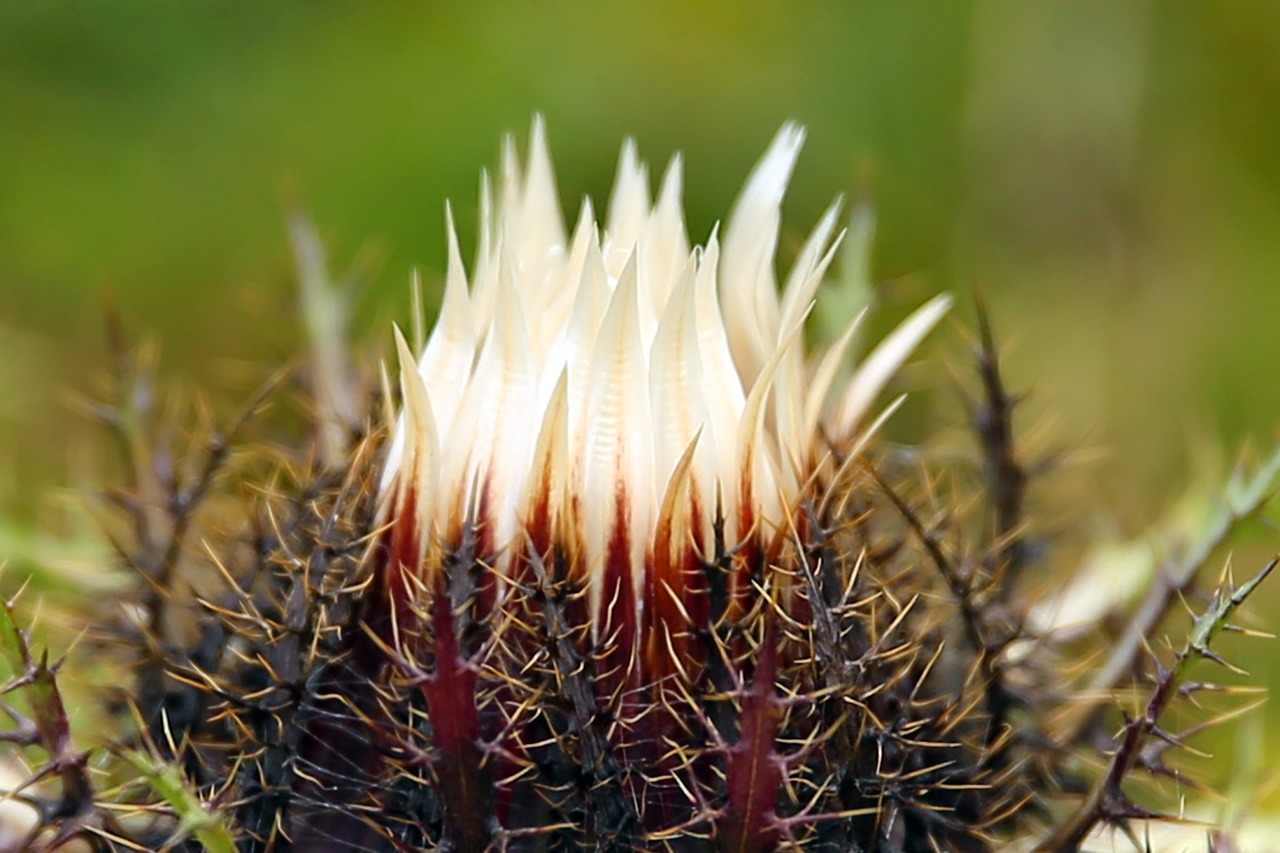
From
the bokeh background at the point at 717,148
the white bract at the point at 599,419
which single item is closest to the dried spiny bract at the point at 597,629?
the white bract at the point at 599,419

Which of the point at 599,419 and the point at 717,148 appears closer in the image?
the point at 599,419

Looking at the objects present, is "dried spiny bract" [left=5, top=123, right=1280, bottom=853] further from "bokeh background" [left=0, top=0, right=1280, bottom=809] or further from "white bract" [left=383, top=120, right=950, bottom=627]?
"bokeh background" [left=0, top=0, right=1280, bottom=809]

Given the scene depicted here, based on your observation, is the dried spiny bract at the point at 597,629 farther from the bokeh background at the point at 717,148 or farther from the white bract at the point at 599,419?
the bokeh background at the point at 717,148

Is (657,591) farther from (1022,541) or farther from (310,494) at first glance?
(1022,541)

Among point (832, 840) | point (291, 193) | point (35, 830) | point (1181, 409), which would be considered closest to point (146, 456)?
point (291, 193)

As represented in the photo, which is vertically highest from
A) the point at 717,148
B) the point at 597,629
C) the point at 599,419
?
the point at 717,148

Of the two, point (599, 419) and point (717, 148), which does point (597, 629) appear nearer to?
point (599, 419)

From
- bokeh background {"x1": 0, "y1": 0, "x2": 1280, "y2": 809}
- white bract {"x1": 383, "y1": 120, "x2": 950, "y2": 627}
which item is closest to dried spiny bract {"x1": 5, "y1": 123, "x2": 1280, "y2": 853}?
white bract {"x1": 383, "y1": 120, "x2": 950, "y2": 627}

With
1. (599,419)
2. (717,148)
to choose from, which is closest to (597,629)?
(599,419)
